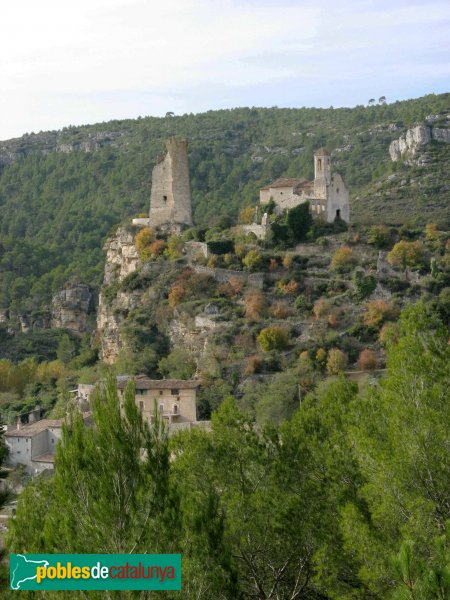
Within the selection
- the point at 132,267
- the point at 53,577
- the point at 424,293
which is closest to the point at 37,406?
the point at 132,267

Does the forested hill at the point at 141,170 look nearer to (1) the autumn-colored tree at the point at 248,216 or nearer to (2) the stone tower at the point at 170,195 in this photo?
(1) the autumn-colored tree at the point at 248,216

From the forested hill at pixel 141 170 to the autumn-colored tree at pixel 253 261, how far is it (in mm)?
17512

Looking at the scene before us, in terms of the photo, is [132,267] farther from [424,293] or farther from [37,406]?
[424,293]

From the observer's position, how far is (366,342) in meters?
52.4

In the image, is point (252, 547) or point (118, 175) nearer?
point (252, 547)

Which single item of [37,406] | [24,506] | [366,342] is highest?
[24,506]

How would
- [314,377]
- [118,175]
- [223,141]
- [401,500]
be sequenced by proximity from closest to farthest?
1. [401,500]
2. [314,377]
3. [118,175]
4. [223,141]

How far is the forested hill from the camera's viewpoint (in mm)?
88688

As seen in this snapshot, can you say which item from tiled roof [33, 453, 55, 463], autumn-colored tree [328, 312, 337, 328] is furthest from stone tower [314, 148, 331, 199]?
tiled roof [33, 453, 55, 463]

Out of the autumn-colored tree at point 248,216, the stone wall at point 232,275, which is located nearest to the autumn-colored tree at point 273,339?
the stone wall at point 232,275

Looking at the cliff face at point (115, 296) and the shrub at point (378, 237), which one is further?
the cliff face at point (115, 296)

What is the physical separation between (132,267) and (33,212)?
5342cm

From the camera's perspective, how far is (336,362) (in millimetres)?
50156

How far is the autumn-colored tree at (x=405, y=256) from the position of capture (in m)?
57.1
